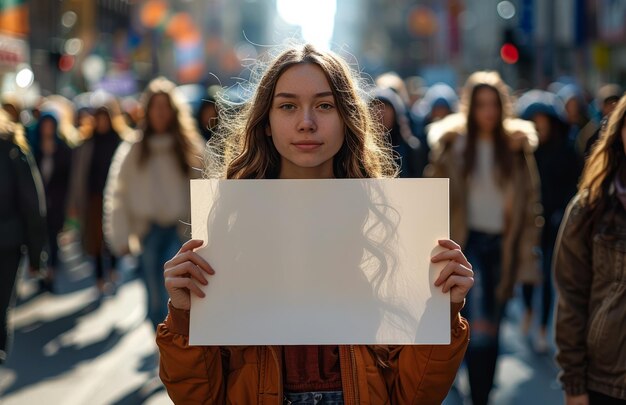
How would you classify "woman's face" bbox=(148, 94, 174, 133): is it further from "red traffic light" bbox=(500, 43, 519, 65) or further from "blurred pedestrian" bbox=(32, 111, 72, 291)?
"red traffic light" bbox=(500, 43, 519, 65)

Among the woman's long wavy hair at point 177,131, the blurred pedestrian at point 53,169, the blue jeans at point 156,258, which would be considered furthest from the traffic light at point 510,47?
the blue jeans at point 156,258

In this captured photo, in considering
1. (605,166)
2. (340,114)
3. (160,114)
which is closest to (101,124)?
(160,114)

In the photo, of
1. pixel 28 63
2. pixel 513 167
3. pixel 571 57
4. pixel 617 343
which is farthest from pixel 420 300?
pixel 571 57

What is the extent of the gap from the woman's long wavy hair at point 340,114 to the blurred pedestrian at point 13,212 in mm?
3459

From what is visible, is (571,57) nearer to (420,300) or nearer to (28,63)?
(28,63)

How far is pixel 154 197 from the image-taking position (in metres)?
7.91

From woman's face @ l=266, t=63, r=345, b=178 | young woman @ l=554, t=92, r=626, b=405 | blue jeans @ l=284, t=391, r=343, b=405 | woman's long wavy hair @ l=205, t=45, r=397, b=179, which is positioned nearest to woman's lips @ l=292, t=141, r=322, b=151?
woman's face @ l=266, t=63, r=345, b=178

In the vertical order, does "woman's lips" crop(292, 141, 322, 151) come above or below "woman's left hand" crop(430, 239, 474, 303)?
above

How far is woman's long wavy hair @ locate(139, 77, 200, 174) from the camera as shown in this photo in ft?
26.1

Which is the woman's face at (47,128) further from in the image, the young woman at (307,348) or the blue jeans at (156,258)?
the young woman at (307,348)

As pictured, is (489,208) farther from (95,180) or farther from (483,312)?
(95,180)

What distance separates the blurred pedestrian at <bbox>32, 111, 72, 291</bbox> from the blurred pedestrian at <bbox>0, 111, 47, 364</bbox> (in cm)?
586

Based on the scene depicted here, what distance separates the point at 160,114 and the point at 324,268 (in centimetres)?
562

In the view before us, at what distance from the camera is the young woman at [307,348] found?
2.69 meters
